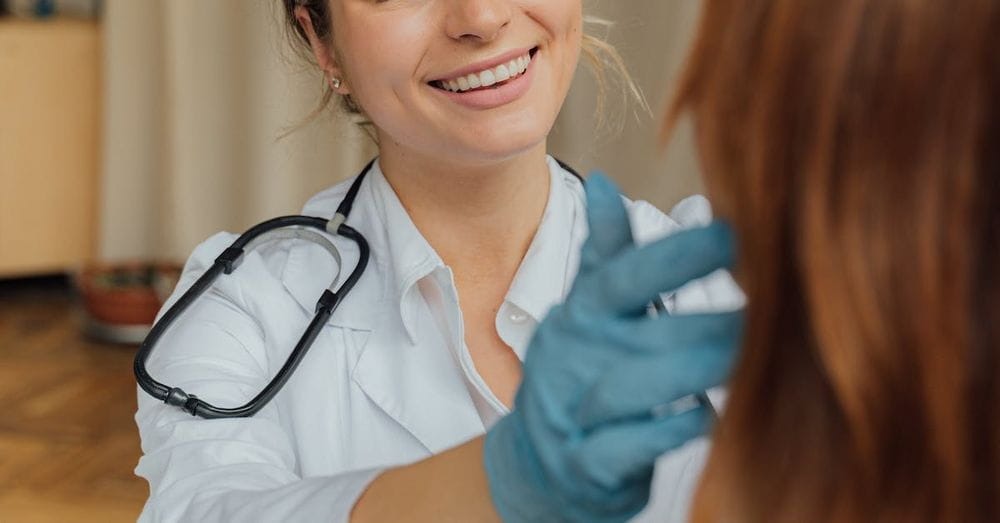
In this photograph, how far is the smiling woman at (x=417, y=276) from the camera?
48.1 inches

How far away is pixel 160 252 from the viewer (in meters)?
4.15

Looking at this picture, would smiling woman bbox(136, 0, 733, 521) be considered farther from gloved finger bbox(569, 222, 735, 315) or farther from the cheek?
gloved finger bbox(569, 222, 735, 315)

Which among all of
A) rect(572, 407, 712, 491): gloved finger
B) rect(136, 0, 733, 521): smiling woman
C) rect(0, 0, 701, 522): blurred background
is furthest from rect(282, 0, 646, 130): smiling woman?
rect(0, 0, 701, 522): blurred background

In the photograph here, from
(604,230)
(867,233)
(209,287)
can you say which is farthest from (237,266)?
(867,233)

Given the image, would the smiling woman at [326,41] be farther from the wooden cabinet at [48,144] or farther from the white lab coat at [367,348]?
the wooden cabinet at [48,144]

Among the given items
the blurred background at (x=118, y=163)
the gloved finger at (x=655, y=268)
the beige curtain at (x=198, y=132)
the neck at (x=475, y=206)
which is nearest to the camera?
the gloved finger at (x=655, y=268)

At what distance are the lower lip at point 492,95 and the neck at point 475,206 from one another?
9cm

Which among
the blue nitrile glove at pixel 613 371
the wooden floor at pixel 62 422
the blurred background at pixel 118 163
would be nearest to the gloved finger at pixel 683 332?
the blue nitrile glove at pixel 613 371

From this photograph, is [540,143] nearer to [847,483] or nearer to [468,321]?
[468,321]

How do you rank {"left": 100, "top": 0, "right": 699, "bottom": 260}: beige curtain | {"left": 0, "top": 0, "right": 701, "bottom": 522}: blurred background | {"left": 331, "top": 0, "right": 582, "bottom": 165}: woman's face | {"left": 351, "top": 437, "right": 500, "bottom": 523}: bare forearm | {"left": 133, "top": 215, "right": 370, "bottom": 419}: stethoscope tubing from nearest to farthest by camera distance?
{"left": 351, "top": 437, "right": 500, "bottom": 523}: bare forearm
{"left": 133, "top": 215, "right": 370, "bottom": 419}: stethoscope tubing
{"left": 331, "top": 0, "right": 582, "bottom": 165}: woman's face
{"left": 0, "top": 0, "right": 701, "bottom": 522}: blurred background
{"left": 100, "top": 0, "right": 699, "bottom": 260}: beige curtain

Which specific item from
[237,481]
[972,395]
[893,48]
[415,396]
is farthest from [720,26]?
[415,396]

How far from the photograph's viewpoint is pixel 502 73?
4.11 feet

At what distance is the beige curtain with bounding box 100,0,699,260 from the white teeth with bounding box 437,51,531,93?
2.10 meters

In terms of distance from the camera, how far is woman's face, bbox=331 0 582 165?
123 centimetres
